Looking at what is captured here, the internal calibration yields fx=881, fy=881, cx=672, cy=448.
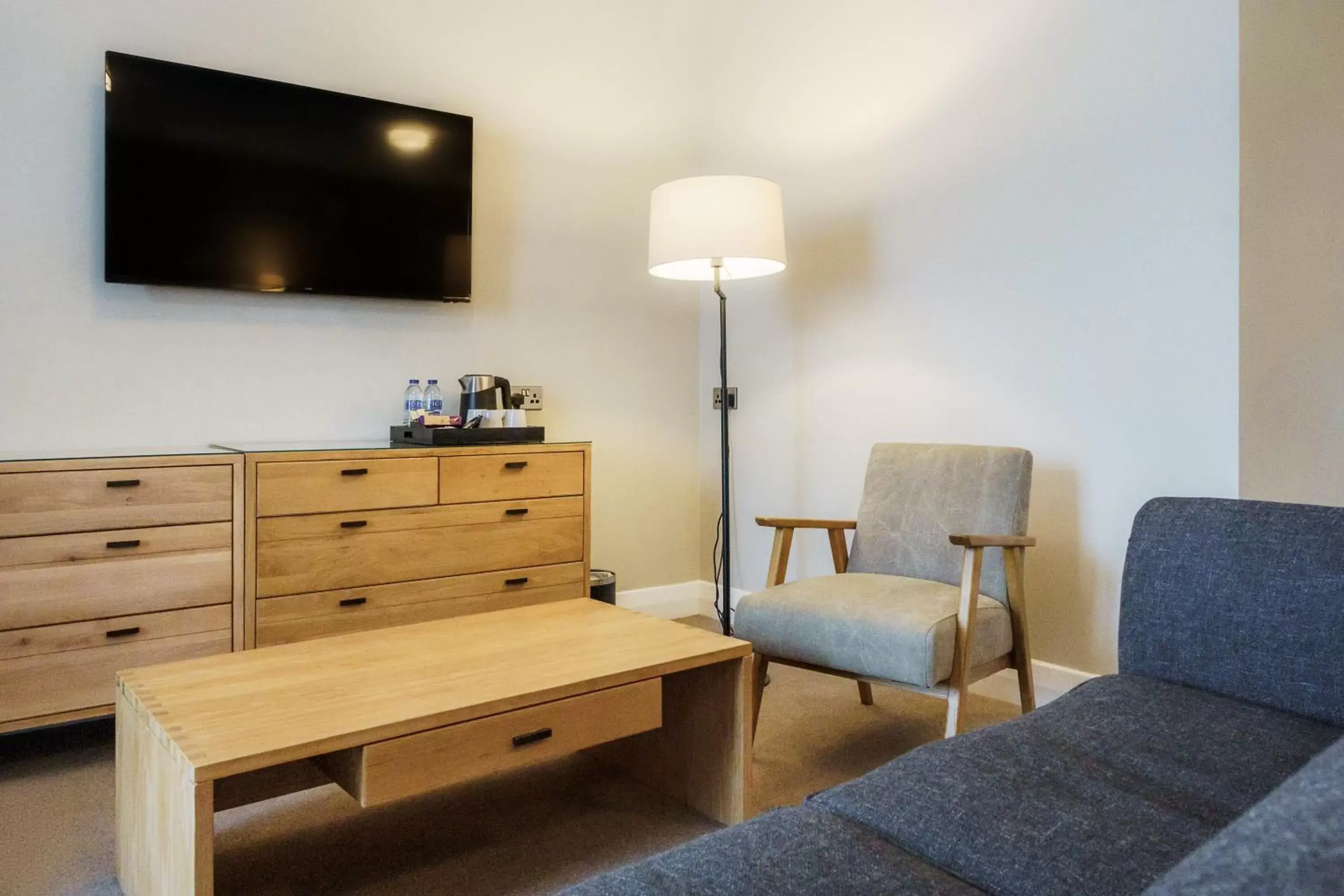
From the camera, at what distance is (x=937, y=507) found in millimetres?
2490

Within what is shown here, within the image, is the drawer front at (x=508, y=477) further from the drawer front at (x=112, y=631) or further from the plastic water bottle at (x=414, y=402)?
the drawer front at (x=112, y=631)

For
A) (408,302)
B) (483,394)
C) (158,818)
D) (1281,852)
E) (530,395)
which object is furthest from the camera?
(530,395)

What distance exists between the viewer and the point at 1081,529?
99.6 inches

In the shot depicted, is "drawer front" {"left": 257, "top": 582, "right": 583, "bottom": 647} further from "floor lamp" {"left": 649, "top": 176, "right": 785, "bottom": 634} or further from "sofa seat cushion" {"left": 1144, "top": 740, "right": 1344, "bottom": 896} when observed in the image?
"sofa seat cushion" {"left": 1144, "top": 740, "right": 1344, "bottom": 896}

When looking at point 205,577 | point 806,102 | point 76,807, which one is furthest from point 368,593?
point 806,102

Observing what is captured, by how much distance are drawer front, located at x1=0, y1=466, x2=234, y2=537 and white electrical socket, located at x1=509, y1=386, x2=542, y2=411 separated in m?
1.20

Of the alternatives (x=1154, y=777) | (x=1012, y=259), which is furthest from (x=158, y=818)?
(x=1012, y=259)

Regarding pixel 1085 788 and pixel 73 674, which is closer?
pixel 1085 788

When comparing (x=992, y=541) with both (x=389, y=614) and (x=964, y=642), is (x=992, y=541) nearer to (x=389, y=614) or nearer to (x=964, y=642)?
(x=964, y=642)

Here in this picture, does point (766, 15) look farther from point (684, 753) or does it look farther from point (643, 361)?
point (684, 753)

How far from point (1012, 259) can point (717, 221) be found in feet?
2.98

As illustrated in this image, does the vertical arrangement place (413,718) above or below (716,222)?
below

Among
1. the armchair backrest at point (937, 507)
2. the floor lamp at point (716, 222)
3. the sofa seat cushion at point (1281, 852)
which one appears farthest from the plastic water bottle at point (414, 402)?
the sofa seat cushion at point (1281, 852)

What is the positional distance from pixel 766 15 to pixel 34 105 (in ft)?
8.29
